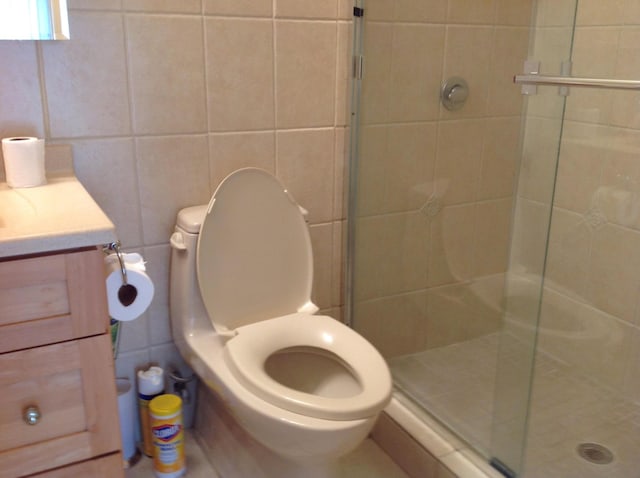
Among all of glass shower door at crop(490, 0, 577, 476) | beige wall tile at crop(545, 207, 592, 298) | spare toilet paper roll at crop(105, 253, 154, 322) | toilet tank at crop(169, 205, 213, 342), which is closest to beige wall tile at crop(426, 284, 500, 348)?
glass shower door at crop(490, 0, 577, 476)

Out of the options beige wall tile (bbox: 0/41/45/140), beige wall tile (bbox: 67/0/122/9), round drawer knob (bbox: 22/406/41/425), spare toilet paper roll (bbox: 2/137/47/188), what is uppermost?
beige wall tile (bbox: 67/0/122/9)

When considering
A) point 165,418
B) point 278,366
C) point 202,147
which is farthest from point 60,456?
point 202,147

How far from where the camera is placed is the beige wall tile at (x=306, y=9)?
1.61m

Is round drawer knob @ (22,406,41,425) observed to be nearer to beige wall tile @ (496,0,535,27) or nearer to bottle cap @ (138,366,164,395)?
bottle cap @ (138,366,164,395)

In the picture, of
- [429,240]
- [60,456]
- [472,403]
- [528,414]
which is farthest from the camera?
[429,240]

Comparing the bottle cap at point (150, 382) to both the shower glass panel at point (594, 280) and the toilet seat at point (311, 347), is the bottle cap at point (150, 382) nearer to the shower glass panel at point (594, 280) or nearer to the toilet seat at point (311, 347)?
the toilet seat at point (311, 347)

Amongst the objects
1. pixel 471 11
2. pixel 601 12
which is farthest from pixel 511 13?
pixel 601 12

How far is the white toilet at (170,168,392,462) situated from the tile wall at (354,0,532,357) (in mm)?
368

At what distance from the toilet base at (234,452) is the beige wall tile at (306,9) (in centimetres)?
104

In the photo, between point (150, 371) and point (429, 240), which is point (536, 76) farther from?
point (150, 371)

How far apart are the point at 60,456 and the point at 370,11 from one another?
1374 mm

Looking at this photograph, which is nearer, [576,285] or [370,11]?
[370,11]

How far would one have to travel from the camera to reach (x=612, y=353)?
1911 mm

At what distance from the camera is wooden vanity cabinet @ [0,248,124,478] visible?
97cm
